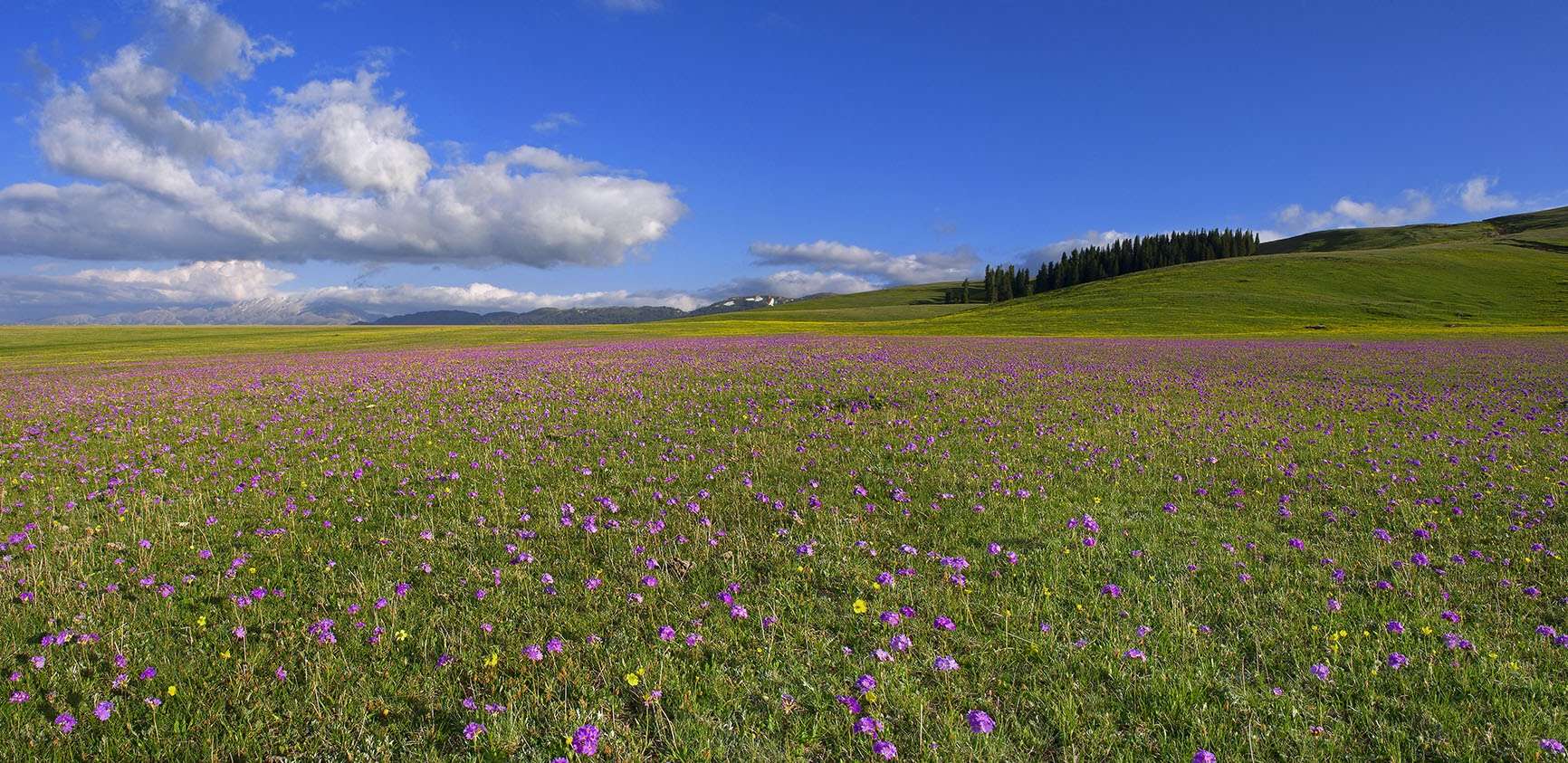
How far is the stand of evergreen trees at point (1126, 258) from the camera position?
5797 inches

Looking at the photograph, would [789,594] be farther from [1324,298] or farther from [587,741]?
[1324,298]

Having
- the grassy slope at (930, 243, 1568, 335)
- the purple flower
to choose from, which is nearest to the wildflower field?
the purple flower

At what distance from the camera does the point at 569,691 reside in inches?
160

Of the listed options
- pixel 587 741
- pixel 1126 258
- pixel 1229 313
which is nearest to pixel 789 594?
pixel 587 741

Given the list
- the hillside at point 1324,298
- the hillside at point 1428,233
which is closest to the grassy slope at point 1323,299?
the hillside at point 1324,298

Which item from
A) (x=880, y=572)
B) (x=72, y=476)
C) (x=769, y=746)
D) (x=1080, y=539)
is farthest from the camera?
(x=72, y=476)

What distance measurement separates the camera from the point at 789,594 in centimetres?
536

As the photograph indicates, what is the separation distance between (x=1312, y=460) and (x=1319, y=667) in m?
7.13

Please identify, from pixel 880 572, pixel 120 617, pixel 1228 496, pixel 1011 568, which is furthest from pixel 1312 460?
pixel 120 617

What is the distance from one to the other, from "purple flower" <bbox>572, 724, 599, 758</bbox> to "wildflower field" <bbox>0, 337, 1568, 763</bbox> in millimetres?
24

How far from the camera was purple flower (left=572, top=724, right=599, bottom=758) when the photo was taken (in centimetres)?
340

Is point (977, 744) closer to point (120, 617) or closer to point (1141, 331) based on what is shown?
point (120, 617)

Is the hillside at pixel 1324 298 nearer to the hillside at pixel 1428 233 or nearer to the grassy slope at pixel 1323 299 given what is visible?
the grassy slope at pixel 1323 299

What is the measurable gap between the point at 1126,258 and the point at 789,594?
167 m
